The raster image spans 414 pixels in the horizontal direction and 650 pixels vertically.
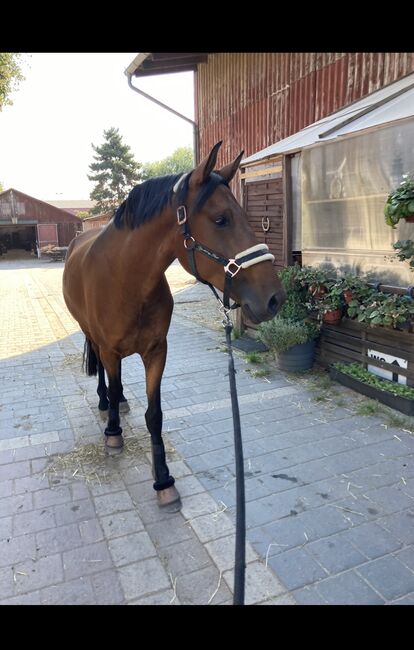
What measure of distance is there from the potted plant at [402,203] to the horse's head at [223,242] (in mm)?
1859

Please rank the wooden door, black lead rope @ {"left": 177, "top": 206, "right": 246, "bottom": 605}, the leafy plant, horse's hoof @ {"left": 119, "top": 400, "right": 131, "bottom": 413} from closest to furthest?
black lead rope @ {"left": 177, "top": 206, "right": 246, "bottom": 605}
horse's hoof @ {"left": 119, "top": 400, "right": 131, "bottom": 413}
the leafy plant
the wooden door

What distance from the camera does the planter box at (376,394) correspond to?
11.6 ft

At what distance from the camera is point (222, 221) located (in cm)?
194

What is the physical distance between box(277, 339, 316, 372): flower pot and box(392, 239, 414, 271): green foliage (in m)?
1.49

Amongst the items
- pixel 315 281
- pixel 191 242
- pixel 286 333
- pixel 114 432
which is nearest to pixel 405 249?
pixel 315 281

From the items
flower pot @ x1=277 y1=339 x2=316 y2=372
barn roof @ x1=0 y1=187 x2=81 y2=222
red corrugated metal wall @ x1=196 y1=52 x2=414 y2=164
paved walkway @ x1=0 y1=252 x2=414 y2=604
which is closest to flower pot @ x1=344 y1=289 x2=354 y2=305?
flower pot @ x1=277 y1=339 x2=316 y2=372

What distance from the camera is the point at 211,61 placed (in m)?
9.72

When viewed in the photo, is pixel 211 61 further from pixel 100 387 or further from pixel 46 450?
pixel 46 450

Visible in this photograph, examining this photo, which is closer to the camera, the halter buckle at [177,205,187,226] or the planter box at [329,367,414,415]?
the halter buckle at [177,205,187,226]

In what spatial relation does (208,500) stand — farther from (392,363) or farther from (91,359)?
(392,363)

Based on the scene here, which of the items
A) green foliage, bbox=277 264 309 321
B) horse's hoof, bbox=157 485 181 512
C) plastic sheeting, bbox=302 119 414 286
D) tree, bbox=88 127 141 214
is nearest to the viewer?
horse's hoof, bbox=157 485 181 512

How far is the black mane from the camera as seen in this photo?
76.8 inches

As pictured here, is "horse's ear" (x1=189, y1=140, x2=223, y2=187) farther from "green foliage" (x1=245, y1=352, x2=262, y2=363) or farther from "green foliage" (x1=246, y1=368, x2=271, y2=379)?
"green foliage" (x1=245, y1=352, x2=262, y2=363)

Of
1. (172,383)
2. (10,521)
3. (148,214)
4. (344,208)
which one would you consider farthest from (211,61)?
(10,521)
